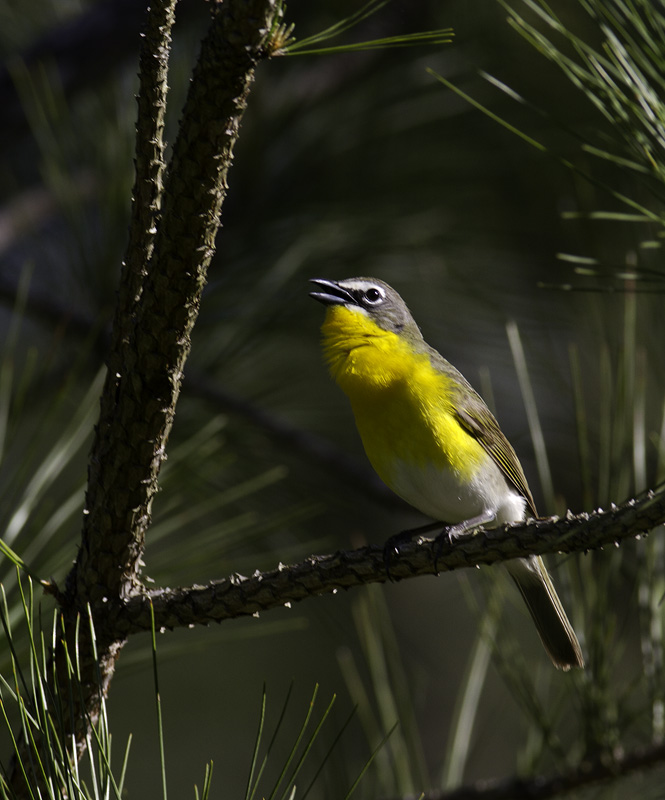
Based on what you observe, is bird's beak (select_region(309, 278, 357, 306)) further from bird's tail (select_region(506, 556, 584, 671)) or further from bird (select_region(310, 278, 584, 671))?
bird's tail (select_region(506, 556, 584, 671))

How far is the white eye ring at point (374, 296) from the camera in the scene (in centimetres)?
352

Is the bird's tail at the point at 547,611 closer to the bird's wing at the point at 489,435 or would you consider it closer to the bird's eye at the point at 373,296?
the bird's wing at the point at 489,435

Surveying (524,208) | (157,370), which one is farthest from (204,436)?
(524,208)

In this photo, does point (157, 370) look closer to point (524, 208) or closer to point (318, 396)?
point (524, 208)

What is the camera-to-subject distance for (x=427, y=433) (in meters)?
3.08

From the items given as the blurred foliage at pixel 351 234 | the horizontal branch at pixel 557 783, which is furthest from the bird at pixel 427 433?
the horizontal branch at pixel 557 783

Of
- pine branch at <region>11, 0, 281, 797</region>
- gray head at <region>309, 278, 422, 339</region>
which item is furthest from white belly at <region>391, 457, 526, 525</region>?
pine branch at <region>11, 0, 281, 797</region>

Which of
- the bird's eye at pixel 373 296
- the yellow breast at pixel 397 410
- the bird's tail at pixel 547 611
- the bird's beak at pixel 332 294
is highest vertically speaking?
the bird's beak at pixel 332 294

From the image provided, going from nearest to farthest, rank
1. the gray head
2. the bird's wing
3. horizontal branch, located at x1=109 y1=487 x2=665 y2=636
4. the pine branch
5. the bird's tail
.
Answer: the pine branch
horizontal branch, located at x1=109 y1=487 x2=665 y2=636
the bird's tail
the bird's wing
the gray head

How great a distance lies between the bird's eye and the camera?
352 centimetres

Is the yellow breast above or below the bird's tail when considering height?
above

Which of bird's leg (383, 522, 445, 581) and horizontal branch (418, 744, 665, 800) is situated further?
horizontal branch (418, 744, 665, 800)

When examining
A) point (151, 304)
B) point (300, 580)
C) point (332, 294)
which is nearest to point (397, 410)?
point (332, 294)

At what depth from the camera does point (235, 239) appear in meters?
4.05
